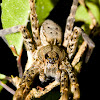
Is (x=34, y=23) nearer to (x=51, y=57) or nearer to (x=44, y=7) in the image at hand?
(x=44, y=7)

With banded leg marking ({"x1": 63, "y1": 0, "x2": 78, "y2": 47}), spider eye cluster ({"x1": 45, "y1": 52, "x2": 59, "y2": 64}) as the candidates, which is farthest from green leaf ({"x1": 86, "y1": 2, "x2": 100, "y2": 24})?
spider eye cluster ({"x1": 45, "y1": 52, "x2": 59, "y2": 64})

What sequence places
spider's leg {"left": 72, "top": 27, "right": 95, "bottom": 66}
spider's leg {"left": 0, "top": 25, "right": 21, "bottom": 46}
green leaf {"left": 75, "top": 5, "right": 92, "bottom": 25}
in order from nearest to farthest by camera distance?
spider's leg {"left": 0, "top": 25, "right": 21, "bottom": 46}
spider's leg {"left": 72, "top": 27, "right": 95, "bottom": 66}
green leaf {"left": 75, "top": 5, "right": 92, "bottom": 25}

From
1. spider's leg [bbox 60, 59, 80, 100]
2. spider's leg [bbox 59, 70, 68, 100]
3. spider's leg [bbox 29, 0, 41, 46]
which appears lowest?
spider's leg [bbox 60, 59, 80, 100]

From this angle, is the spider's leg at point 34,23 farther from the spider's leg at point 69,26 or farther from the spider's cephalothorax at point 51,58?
the spider's leg at point 69,26

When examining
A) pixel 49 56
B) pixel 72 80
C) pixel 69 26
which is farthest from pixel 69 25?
pixel 72 80

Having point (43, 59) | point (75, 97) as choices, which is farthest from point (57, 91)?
point (43, 59)

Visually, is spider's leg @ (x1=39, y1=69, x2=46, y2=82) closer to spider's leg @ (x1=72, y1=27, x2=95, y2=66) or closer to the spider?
the spider

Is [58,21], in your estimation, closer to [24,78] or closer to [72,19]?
[72,19]
